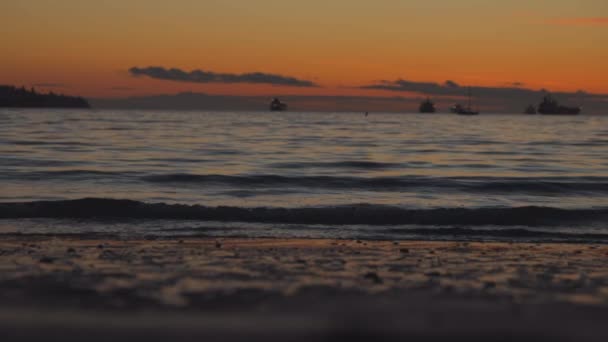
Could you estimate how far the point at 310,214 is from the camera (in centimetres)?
1454

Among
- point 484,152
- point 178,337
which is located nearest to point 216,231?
point 178,337

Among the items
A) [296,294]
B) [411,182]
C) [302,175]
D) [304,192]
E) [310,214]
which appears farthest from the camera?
[302,175]

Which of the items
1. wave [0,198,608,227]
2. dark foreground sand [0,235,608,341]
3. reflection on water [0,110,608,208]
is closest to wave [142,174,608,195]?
reflection on water [0,110,608,208]

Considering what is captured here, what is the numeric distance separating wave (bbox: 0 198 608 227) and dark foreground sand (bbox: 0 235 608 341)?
181 inches

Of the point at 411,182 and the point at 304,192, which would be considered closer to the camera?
the point at 304,192

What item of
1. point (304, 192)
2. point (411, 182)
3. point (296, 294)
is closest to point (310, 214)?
point (304, 192)

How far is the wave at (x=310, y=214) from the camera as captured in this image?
550 inches

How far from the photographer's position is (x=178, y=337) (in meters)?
4.57

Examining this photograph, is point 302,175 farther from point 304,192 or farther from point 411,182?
point 304,192

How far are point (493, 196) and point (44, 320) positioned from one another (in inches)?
620

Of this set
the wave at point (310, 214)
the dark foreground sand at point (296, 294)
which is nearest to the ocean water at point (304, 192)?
the wave at point (310, 214)

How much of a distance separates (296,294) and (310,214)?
28.0ft

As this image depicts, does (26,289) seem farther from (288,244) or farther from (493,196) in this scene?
(493,196)

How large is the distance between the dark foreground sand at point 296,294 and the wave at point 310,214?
4.60m
